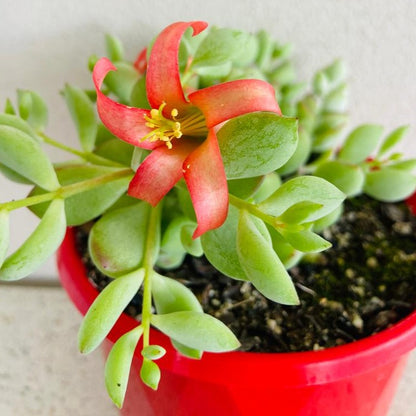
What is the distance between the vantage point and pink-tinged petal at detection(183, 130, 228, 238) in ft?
1.50

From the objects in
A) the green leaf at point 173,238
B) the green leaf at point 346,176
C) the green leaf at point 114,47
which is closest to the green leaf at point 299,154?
the green leaf at point 346,176

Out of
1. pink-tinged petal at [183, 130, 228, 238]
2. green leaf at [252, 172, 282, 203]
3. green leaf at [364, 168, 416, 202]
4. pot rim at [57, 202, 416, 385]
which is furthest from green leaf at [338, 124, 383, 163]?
pink-tinged petal at [183, 130, 228, 238]

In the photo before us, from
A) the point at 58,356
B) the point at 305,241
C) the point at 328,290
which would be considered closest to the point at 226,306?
the point at 328,290

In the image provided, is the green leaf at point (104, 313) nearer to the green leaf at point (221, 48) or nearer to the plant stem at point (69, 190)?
the plant stem at point (69, 190)

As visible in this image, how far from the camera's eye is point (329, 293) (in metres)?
0.72

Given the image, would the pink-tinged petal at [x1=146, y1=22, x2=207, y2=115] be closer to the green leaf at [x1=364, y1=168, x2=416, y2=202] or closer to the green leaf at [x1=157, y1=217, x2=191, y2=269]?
the green leaf at [x1=157, y1=217, x2=191, y2=269]

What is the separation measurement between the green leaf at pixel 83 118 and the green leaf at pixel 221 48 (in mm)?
133

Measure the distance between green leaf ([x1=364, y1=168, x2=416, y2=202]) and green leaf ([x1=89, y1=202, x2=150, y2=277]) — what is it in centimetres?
30

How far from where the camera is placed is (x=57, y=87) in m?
0.88

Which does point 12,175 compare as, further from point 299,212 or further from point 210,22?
point 210,22

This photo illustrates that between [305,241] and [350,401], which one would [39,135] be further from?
[350,401]

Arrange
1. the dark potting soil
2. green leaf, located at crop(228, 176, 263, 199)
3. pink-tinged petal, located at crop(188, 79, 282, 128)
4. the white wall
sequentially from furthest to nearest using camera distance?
1. the white wall
2. the dark potting soil
3. green leaf, located at crop(228, 176, 263, 199)
4. pink-tinged petal, located at crop(188, 79, 282, 128)

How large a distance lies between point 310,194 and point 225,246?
0.10 meters

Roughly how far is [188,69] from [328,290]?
0.31 metres
